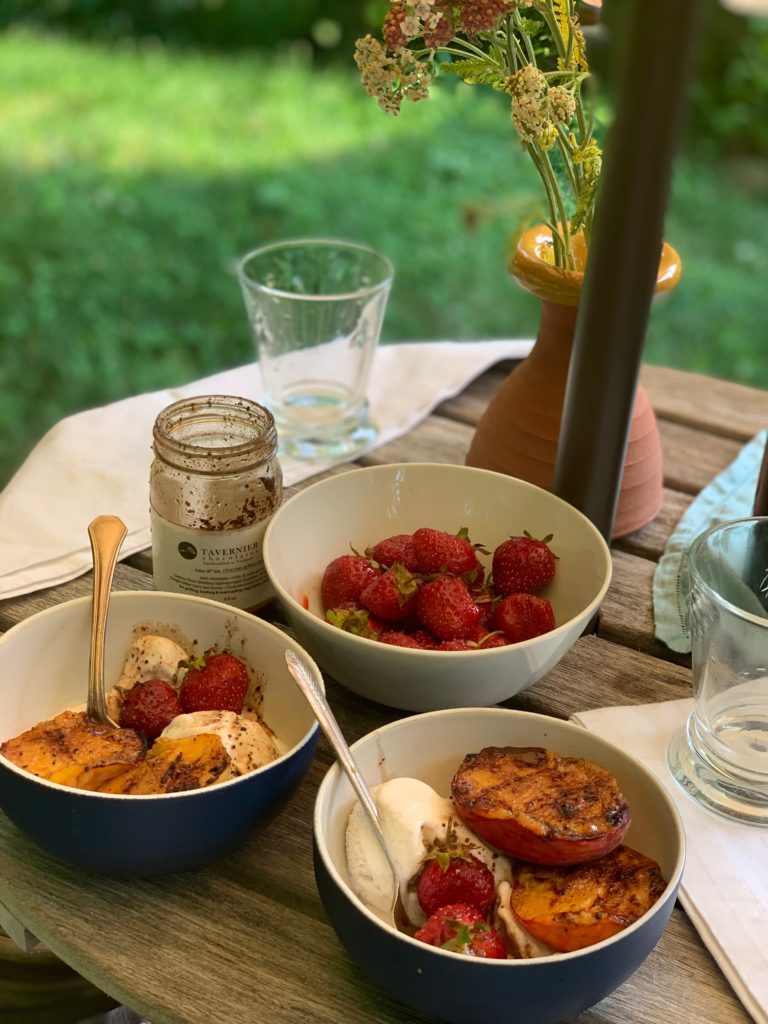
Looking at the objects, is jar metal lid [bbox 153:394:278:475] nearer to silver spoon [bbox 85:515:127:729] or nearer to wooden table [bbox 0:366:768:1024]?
silver spoon [bbox 85:515:127:729]

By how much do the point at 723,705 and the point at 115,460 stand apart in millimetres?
680

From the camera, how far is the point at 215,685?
88 cm

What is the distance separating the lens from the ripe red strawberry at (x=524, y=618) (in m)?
0.94

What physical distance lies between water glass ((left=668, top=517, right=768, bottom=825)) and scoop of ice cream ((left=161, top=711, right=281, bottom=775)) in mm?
316

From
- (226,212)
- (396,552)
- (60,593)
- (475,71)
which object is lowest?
(226,212)

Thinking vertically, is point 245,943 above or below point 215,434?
below

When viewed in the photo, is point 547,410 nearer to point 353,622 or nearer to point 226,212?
point 353,622

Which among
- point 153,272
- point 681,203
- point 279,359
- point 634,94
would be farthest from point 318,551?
point 681,203

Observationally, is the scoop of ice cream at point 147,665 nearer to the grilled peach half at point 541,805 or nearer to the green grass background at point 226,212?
the grilled peach half at point 541,805

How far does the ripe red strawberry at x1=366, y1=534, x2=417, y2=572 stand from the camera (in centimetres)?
100

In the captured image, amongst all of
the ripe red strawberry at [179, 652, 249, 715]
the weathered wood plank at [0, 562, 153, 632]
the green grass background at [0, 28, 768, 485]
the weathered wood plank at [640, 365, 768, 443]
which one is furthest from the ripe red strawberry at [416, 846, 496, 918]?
the green grass background at [0, 28, 768, 485]

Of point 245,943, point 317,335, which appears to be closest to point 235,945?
point 245,943

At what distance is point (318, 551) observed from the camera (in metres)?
1.06

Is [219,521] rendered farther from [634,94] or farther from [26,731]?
[634,94]
